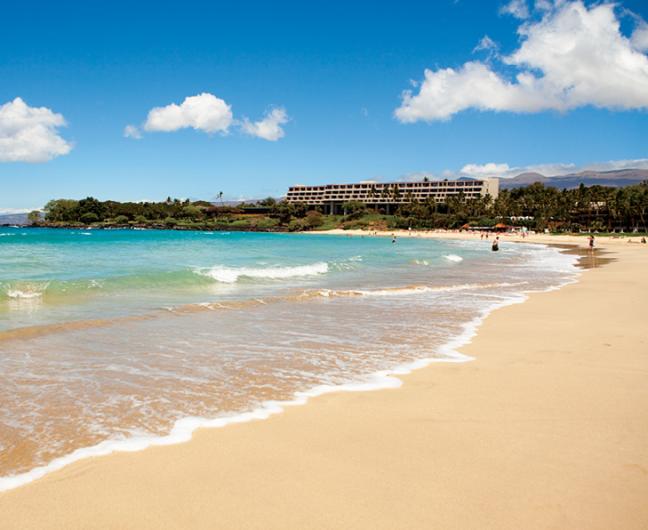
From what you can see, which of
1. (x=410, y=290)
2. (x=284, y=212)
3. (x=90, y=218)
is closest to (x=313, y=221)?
(x=284, y=212)

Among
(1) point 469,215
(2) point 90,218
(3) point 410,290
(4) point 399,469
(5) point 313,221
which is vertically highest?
(2) point 90,218

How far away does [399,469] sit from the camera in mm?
4137

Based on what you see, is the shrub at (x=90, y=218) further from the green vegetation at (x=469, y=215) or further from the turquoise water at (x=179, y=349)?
the turquoise water at (x=179, y=349)

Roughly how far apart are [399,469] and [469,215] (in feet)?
488

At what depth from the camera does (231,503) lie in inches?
143

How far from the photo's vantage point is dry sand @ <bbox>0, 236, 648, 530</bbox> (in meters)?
3.48

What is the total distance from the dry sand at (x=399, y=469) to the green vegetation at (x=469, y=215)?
4273 inches

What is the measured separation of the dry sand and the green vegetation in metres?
109

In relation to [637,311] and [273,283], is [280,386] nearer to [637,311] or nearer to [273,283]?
[637,311]

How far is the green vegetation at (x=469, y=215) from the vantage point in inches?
4247

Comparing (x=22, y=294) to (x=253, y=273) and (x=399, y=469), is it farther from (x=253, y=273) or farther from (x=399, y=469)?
(x=399, y=469)

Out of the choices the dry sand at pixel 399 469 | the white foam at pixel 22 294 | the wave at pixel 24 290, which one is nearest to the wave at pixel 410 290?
the white foam at pixel 22 294

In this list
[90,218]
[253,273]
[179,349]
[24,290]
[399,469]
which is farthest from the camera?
[90,218]

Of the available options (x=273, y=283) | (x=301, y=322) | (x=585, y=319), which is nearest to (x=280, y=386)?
(x=301, y=322)
